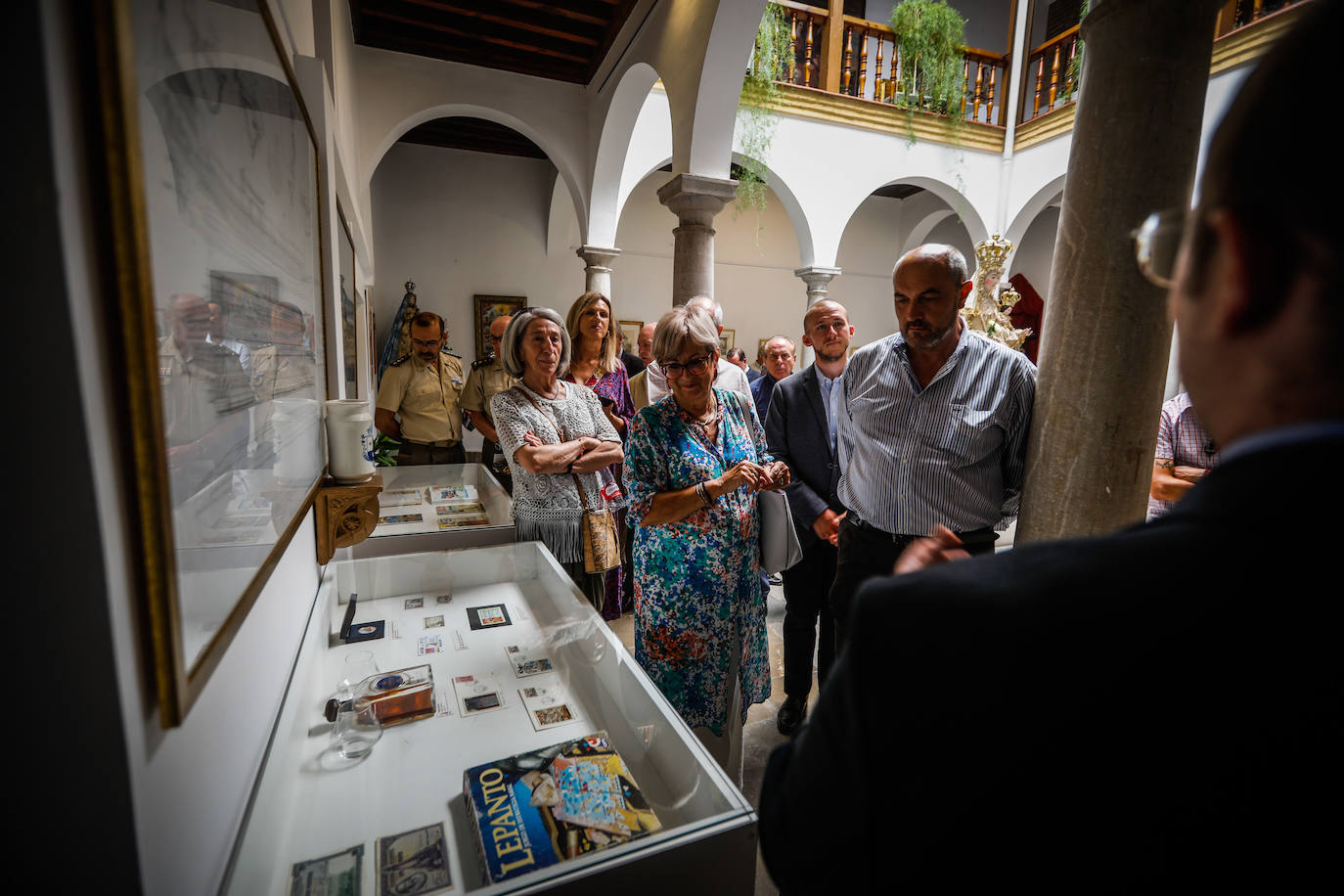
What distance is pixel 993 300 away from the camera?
654cm

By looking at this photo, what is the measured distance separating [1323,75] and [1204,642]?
1.25 ft

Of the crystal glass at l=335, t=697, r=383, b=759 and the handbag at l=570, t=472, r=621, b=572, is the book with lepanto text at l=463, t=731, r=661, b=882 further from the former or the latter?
the handbag at l=570, t=472, r=621, b=572

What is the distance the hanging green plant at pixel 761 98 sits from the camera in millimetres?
6824

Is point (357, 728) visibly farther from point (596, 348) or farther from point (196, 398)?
point (596, 348)

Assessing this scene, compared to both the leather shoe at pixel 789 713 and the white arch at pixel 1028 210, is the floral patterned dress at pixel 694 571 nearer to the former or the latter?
the leather shoe at pixel 789 713

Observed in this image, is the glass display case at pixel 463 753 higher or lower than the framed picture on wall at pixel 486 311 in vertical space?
lower

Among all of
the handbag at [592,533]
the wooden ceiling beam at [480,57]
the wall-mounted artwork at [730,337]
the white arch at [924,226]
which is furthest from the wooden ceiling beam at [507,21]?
the white arch at [924,226]

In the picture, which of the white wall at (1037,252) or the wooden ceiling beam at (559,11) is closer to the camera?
the wooden ceiling beam at (559,11)

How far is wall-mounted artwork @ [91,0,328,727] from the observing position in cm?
60

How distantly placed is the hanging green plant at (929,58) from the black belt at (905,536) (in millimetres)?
8073

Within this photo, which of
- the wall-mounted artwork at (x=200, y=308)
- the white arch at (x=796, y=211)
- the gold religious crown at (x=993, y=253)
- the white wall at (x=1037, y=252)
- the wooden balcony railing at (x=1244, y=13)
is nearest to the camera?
the wall-mounted artwork at (x=200, y=308)

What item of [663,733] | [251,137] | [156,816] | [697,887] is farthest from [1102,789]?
[251,137]

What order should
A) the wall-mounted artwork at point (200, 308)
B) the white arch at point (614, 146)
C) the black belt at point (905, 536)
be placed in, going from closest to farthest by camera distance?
the wall-mounted artwork at point (200, 308) < the black belt at point (905, 536) < the white arch at point (614, 146)

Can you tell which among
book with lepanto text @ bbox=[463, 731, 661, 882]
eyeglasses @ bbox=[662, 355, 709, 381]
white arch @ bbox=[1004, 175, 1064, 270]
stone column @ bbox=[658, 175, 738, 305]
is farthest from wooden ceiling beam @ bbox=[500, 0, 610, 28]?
white arch @ bbox=[1004, 175, 1064, 270]
